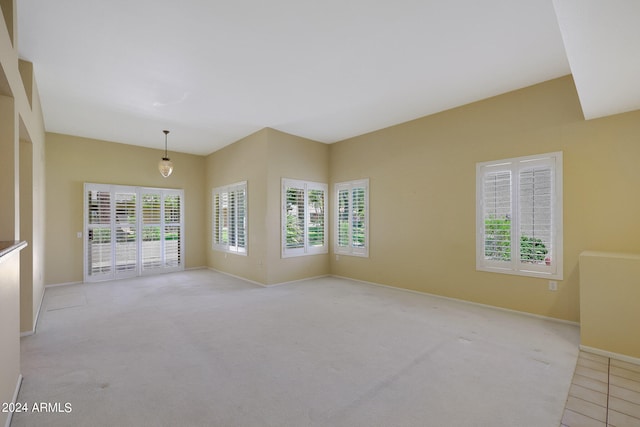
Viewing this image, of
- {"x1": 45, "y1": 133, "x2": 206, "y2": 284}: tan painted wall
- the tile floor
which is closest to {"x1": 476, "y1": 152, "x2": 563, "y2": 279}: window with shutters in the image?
the tile floor

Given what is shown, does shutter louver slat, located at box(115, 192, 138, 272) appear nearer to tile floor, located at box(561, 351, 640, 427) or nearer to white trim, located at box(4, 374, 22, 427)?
white trim, located at box(4, 374, 22, 427)

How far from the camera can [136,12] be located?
238cm

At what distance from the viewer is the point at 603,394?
6.98 ft

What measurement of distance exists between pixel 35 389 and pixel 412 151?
5227 millimetres

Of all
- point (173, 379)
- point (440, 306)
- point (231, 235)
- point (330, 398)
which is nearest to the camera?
point (330, 398)

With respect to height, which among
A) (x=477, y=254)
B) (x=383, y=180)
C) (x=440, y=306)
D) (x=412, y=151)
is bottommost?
(x=440, y=306)

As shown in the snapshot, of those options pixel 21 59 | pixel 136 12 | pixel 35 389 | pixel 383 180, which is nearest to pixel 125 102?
pixel 21 59

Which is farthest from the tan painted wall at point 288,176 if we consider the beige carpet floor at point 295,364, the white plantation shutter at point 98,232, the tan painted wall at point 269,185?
the white plantation shutter at point 98,232

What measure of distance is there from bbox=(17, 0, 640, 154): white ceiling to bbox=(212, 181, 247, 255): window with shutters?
6.37 feet

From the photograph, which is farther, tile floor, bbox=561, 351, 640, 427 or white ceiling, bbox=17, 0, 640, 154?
white ceiling, bbox=17, 0, 640, 154

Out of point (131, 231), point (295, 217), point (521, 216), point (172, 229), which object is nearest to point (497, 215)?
point (521, 216)

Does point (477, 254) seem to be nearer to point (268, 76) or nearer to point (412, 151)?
point (412, 151)

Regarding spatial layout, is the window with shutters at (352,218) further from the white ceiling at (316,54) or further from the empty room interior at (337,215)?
the white ceiling at (316,54)

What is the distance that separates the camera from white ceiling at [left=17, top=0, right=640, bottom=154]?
7.59ft
